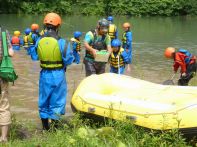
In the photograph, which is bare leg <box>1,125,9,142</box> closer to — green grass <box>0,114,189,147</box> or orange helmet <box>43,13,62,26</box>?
green grass <box>0,114,189,147</box>

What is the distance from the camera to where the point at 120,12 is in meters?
38.0

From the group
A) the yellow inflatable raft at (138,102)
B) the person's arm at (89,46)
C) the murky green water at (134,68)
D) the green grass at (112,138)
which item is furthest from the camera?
the murky green water at (134,68)

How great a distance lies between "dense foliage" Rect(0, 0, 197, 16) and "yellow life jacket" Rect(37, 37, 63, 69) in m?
29.1

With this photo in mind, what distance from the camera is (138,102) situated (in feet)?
17.8

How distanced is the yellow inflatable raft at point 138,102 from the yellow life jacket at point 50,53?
0.55 m

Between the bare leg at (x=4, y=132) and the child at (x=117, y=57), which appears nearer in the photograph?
the bare leg at (x=4, y=132)

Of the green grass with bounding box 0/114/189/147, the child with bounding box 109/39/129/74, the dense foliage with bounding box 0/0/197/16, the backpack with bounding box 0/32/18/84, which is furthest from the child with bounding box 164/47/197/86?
the dense foliage with bounding box 0/0/197/16

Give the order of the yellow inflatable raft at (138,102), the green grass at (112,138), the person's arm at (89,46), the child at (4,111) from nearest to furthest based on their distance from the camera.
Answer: the green grass at (112,138) → the yellow inflatable raft at (138,102) → the child at (4,111) → the person's arm at (89,46)

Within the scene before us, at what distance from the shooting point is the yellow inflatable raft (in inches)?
195

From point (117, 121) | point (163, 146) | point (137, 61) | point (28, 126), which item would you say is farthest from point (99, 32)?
point (137, 61)

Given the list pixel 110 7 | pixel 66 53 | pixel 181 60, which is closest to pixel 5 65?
pixel 66 53

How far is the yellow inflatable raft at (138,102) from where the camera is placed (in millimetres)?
4953

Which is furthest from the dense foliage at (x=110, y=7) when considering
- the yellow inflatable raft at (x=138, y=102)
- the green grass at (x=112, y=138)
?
the green grass at (x=112, y=138)

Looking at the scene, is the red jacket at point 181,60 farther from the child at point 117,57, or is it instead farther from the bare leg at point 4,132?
the bare leg at point 4,132
